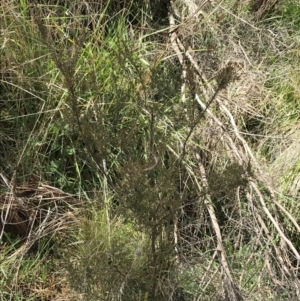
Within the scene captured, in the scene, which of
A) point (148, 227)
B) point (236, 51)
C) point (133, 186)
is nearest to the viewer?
point (133, 186)

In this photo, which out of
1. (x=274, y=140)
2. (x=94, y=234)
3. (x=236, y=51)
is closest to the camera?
(x=94, y=234)

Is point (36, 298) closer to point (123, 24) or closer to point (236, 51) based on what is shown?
point (123, 24)

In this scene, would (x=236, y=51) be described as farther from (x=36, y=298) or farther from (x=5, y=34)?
(x=36, y=298)

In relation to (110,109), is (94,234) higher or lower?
lower

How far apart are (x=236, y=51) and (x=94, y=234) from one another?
1206 mm

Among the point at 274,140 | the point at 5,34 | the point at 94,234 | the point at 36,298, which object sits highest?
the point at 274,140

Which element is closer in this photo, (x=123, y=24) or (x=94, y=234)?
(x=94, y=234)

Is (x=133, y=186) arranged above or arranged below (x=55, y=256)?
above

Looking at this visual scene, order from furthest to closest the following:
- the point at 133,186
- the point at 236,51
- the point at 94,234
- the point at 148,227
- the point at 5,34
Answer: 1. the point at 236,51
2. the point at 5,34
3. the point at 94,234
4. the point at 148,227
5. the point at 133,186

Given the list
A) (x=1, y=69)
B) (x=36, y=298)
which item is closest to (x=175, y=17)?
(x=1, y=69)

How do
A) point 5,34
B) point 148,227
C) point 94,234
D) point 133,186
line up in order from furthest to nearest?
point 5,34 → point 94,234 → point 148,227 → point 133,186

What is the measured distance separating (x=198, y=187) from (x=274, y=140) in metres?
0.50

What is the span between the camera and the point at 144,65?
3.03 meters

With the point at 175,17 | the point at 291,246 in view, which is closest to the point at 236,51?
the point at 175,17
